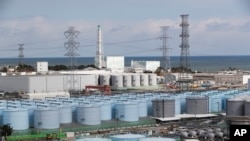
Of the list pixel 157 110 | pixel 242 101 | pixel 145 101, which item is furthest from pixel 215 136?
pixel 145 101

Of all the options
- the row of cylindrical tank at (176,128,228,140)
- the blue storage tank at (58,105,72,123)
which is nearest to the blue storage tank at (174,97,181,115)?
the blue storage tank at (58,105,72,123)

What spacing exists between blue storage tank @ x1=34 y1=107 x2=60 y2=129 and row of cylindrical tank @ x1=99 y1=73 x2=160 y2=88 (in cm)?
755

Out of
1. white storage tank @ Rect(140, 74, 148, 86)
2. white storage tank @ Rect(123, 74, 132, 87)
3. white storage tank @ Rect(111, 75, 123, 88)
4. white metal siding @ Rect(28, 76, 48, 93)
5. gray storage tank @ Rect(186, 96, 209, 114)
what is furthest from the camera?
white storage tank @ Rect(140, 74, 148, 86)

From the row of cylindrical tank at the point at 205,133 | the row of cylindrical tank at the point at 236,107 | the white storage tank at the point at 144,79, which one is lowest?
the row of cylindrical tank at the point at 205,133

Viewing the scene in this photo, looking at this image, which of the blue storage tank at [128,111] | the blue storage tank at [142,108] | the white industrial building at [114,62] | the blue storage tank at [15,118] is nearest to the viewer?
the blue storage tank at [15,118]

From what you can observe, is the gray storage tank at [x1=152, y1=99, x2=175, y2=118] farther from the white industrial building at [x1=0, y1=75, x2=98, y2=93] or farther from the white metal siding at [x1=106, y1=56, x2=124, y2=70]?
the white metal siding at [x1=106, y1=56, x2=124, y2=70]

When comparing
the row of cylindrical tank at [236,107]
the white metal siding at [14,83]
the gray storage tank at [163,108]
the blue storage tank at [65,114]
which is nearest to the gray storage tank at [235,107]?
the row of cylindrical tank at [236,107]

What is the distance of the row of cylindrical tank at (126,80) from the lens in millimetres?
14750

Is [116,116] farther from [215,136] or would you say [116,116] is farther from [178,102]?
[215,136]

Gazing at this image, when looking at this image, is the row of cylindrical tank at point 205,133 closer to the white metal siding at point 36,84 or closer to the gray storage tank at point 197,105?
the gray storage tank at point 197,105

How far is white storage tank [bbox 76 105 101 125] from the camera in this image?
7.49 metres

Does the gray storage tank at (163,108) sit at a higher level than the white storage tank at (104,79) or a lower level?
lower

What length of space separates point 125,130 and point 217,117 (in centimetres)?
207

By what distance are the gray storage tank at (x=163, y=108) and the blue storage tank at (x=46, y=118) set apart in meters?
1.79
